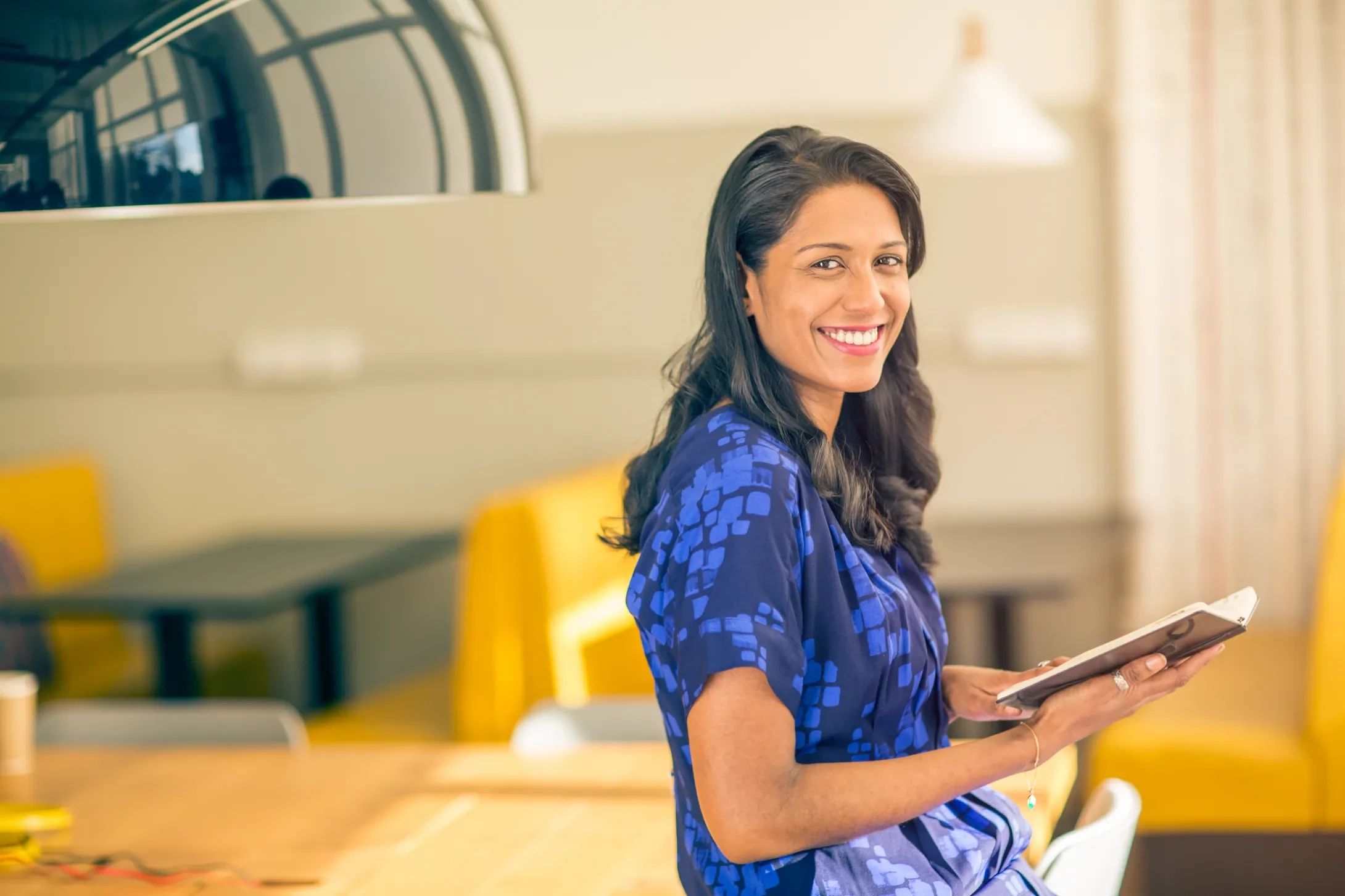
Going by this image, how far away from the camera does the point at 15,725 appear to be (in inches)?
81.0

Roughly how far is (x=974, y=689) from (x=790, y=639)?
1.28ft

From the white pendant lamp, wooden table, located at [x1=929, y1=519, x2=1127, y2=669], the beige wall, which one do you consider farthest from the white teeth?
the beige wall

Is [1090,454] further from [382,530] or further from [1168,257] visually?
[382,530]

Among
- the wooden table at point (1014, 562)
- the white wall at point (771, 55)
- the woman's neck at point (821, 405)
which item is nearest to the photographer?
the woman's neck at point (821, 405)

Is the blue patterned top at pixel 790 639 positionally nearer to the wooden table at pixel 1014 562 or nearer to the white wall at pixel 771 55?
the wooden table at pixel 1014 562

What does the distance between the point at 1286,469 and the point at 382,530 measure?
7.94 feet

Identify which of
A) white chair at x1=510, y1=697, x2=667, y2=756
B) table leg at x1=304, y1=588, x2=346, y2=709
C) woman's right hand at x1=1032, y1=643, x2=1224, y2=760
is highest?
woman's right hand at x1=1032, y1=643, x2=1224, y2=760

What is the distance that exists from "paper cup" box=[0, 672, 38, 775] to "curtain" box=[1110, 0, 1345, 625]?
8.61 ft

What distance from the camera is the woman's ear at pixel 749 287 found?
131 centimetres

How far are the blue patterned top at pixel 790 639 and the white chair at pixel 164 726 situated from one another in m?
1.15

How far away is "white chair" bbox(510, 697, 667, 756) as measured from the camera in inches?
89.7

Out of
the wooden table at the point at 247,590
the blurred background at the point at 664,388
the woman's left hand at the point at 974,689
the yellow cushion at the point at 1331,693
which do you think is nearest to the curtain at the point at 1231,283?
the blurred background at the point at 664,388

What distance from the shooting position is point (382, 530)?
440 cm

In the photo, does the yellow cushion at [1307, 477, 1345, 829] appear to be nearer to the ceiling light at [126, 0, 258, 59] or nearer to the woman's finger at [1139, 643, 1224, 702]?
the woman's finger at [1139, 643, 1224, 702]
